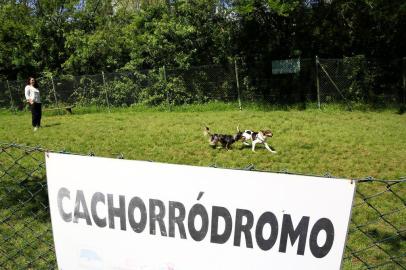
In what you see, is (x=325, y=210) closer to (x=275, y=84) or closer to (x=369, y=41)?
(x=275, y=84)

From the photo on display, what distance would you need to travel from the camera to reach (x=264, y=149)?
355 inches

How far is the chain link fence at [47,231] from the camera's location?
163 inches

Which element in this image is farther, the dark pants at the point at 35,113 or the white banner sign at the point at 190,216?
the dark pants at the point at 35,113

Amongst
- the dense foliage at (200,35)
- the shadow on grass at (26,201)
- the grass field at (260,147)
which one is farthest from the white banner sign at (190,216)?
the dense foliage at (200,35)

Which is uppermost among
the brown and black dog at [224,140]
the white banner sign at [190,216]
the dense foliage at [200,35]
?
the dense foliage at [200,35]

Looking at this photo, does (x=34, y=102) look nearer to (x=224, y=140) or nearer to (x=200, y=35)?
(x=224, y=140)

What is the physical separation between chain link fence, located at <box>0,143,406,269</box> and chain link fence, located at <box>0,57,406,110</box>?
1011 centimetres

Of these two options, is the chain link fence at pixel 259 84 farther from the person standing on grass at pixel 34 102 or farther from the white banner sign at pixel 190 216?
the white banner sign at pixel 190 216

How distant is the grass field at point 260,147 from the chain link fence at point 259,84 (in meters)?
1.61

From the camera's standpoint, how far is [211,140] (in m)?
9.12

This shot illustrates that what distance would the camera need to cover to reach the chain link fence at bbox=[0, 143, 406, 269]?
413 centimetres

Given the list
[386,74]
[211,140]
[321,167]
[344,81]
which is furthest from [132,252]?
[386,74]

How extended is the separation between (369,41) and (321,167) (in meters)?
12.1

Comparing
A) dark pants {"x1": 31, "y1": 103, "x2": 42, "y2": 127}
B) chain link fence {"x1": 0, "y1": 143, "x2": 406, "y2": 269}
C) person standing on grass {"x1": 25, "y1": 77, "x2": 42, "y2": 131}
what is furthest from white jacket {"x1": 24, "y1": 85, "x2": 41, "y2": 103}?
chain link fence {"x1": 0, "y1": 143, "x2": 406, "y2": 269}
